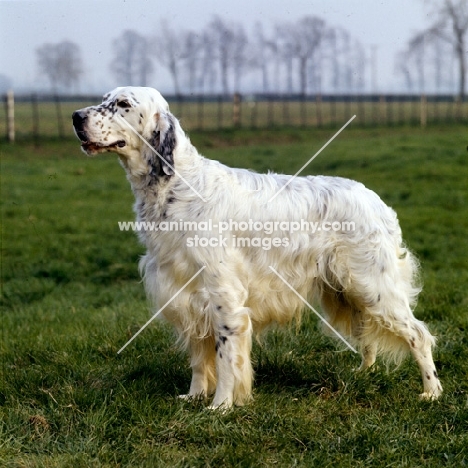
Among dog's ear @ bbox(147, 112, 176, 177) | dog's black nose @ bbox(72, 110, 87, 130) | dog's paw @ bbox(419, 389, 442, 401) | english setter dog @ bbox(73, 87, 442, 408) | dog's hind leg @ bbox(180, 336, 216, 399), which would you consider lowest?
dog's paw @ bbox(419, 389, 442, 401)

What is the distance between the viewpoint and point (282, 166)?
Answer: 57.4ft

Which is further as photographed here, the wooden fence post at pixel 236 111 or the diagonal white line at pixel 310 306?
the wooden fence post at pixel 236 111

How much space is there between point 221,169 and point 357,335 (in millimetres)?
1674

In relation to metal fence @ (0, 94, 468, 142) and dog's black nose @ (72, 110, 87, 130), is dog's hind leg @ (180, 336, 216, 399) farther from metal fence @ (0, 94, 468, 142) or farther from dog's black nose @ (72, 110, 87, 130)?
metal fence @ (0, 94, 468, 142)

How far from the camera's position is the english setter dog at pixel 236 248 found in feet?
15.8

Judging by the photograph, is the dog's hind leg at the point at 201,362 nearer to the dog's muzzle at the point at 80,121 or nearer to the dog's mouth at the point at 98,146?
the dog's mouth at the point at 98,146

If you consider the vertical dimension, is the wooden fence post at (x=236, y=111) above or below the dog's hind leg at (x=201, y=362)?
above

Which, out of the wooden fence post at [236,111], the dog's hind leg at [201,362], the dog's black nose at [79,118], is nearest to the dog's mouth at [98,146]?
the dog's black nose at [79,118]

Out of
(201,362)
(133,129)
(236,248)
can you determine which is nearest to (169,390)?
(201,362)

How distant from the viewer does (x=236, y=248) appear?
4.94m

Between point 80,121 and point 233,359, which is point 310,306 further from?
point 80,121

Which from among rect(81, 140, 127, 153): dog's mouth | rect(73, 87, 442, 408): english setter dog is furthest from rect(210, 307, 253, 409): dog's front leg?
rect(81, 140, 127, 153): dog's mouth

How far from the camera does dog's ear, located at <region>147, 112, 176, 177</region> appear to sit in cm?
483

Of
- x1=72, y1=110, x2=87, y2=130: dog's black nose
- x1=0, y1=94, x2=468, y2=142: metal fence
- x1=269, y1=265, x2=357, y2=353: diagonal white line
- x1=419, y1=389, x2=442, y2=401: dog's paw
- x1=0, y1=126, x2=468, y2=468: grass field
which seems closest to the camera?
x1=0, y1=126, x2=468, y2=468: grass field
